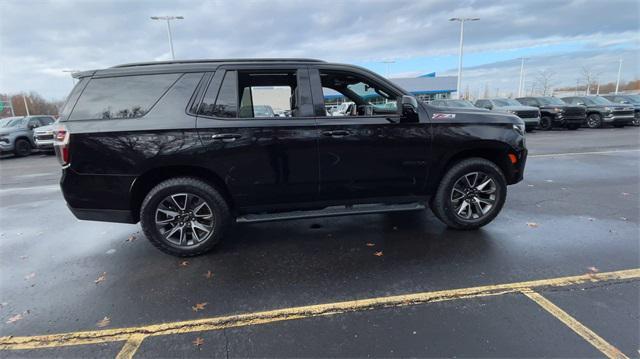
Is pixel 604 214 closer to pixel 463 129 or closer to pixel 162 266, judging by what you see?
pixel 463 129

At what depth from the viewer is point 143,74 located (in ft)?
11.8

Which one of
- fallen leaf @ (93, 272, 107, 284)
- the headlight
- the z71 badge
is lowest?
fallen leaf @ (93, 272, 107, 284)

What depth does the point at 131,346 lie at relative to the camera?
2.50 meters

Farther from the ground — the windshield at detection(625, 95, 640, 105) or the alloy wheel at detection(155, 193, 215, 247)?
the windshield at detection(625, 95, 640, 105)

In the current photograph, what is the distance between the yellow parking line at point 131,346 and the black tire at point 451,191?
3340mm

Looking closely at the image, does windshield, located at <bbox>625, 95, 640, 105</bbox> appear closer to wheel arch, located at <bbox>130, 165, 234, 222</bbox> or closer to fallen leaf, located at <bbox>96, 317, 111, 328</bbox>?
wheel arch, located at <bbox>130, 165, 234, 222</bbox>

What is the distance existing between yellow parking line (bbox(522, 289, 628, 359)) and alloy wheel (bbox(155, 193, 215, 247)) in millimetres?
3136

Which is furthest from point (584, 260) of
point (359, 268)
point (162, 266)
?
point (162, 266)

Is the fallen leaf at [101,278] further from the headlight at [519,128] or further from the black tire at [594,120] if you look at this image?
the black tire at [594,120]

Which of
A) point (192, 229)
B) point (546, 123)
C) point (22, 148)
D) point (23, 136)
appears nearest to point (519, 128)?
point (192, 229)

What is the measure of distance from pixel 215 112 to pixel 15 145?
53.5 feet

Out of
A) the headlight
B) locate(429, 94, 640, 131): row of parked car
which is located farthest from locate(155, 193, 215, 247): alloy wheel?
locate(429, 94, 640, 131): row of parked car

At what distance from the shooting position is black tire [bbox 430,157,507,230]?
4.19m

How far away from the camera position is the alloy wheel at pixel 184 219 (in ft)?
12.2
